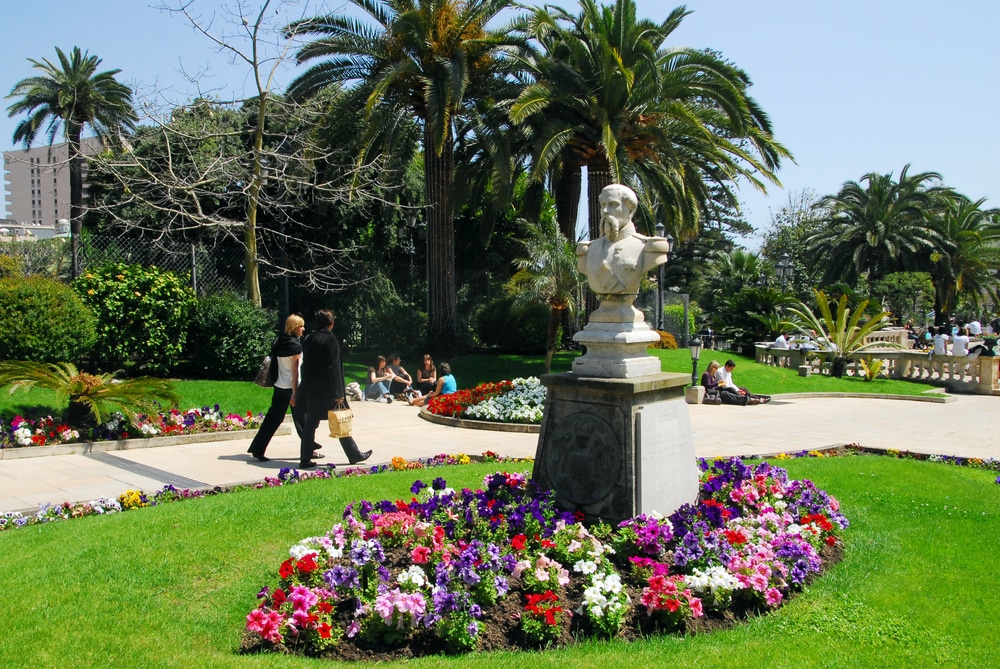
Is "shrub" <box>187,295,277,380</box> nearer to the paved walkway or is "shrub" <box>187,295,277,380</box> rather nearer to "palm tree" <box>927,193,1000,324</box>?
the paved walkway

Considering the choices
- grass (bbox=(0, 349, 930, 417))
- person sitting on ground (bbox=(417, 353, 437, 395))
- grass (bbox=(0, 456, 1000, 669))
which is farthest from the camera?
grass (bbox=(0, 349, 930, 417))

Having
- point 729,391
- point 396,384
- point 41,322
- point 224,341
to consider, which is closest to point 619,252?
point 41,322

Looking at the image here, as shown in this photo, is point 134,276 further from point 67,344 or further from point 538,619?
point 538,619

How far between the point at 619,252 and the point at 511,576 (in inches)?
97.1

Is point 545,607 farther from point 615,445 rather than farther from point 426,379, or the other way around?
point 426,379

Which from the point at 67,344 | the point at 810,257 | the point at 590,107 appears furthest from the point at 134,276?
the point at 810,257

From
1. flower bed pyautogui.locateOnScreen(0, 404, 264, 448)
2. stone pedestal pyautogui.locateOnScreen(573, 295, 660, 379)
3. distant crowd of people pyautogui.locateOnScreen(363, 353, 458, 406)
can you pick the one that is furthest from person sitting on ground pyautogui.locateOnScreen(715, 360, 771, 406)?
stone pedestal pyautogui.locateOnScreen(573, 295, 660, 379)

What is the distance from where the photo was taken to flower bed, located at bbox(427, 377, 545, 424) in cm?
1281

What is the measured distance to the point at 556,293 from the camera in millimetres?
18391

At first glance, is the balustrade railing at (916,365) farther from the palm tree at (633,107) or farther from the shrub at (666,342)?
the palm tree at (633,107)

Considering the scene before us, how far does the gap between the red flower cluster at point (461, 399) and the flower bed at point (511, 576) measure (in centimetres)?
764

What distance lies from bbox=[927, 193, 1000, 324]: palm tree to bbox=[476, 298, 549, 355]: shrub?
2955 cm

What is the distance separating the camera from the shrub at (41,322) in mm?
11344

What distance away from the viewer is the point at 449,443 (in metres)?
11.1
